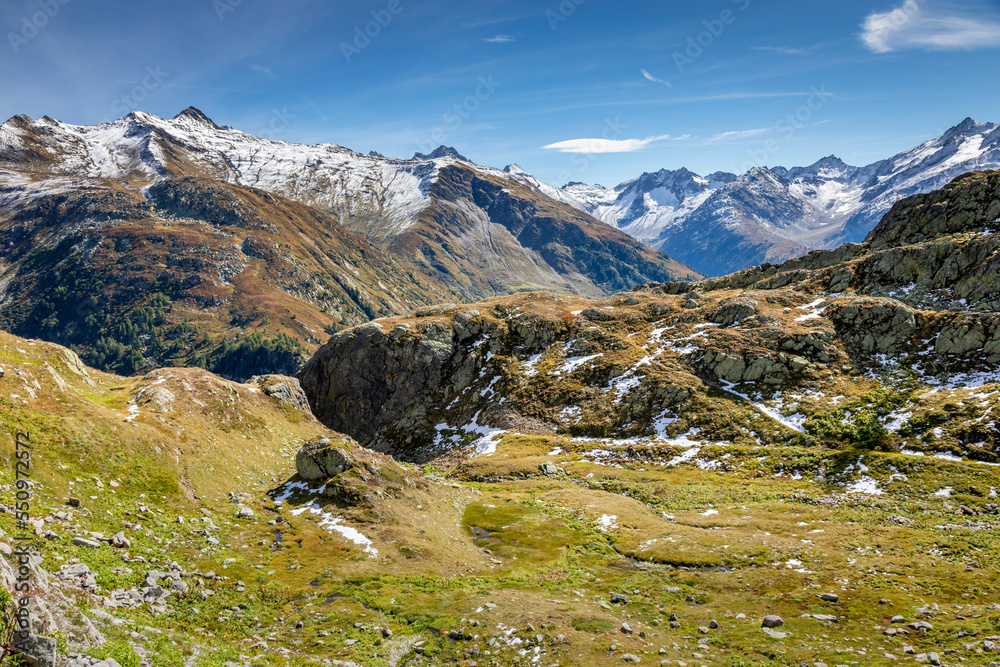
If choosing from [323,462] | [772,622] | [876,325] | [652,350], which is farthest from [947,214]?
[323,462]

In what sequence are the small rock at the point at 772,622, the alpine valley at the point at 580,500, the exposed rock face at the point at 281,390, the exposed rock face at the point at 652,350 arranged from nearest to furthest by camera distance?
the alpine valley at the point at 580,500 → the small rock at the point at 772,622 → the exposed rock face at the point at 281,390 → the exposed rock face at the point at 652,350

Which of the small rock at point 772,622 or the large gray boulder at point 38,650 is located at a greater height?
the small rock at point 772,622

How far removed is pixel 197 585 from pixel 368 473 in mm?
16447

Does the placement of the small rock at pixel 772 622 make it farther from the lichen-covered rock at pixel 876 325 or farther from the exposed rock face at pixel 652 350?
the lichen-covered rock at pixel 876 325

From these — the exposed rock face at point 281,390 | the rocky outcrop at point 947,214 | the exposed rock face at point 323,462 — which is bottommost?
the exposed rock face at point 323,462

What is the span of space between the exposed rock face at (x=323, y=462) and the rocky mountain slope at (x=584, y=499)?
0.73 feet

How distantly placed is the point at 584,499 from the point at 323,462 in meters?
25.0

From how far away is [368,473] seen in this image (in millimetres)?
38250

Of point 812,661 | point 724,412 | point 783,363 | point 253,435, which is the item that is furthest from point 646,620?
point 783,363

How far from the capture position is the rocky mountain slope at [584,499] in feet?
67.5

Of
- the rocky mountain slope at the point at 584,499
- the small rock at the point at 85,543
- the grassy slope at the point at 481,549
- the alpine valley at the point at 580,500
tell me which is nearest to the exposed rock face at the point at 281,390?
the rocky mountain slope at the point at 584,499

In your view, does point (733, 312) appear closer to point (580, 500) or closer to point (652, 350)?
point (652, 350)

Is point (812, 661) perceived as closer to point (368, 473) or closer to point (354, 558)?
point (354, 558)

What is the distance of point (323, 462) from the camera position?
38031 mm
